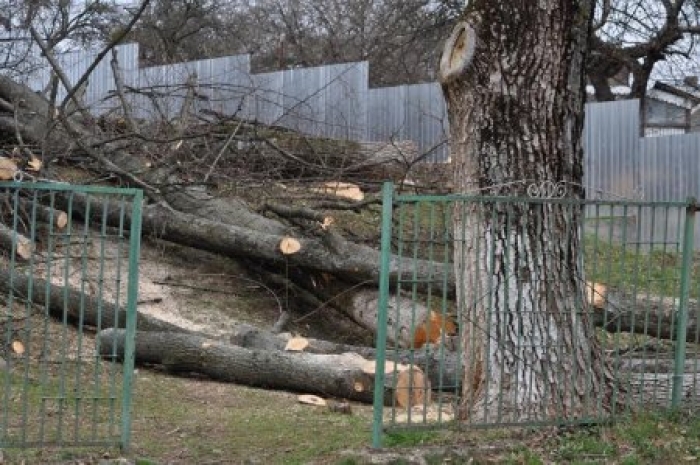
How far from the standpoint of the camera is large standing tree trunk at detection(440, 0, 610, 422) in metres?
A: 5.73

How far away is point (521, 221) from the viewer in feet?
18.8

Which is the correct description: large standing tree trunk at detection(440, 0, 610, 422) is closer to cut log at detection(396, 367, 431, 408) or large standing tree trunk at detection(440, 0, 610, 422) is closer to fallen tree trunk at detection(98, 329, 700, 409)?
cut log at detection(396, 367, 431, 408)

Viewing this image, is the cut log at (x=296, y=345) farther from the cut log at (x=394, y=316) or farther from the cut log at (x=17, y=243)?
the cut log at (x=17, y=243)

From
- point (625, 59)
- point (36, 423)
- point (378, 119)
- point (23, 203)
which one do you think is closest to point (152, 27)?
point (378, 119)

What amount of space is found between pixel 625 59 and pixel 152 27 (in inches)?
441

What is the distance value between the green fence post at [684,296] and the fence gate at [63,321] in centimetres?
337

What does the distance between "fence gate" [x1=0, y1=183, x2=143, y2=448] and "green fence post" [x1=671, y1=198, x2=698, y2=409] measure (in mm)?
3366

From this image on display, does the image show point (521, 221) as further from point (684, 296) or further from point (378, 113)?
point (378, 113)

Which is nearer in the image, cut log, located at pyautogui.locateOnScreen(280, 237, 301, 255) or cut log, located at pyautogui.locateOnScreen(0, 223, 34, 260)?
cut log, located at pyautogui.locateOnScreen(0, 223, 34, 260)

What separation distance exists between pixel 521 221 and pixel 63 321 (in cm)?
272

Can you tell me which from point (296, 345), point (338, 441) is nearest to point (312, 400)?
point (296, 345)

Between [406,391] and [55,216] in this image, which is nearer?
[406,391]

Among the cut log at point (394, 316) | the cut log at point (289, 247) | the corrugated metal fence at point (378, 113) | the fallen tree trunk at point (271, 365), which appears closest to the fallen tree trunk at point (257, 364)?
the fallen tree trunk at point (271, 365)

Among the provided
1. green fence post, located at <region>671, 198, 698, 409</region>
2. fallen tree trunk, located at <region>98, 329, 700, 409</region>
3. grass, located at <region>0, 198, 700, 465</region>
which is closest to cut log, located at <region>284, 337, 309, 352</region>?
fallen tree trunk, located at <region>98, 329, 700, 409</region>
